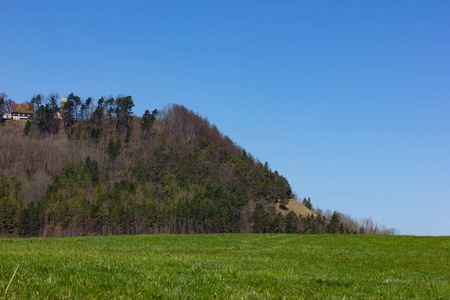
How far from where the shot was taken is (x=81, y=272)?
11.0 m

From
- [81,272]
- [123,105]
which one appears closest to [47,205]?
[123,105]

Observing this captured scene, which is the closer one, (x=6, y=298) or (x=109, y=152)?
(x=6, y=298)

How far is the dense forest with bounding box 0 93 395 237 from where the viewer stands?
11431 cm

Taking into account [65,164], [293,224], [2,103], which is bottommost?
[293,224]

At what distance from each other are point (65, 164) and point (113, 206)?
5186 cm

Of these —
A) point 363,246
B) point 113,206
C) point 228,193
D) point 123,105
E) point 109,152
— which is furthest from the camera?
point 123,105

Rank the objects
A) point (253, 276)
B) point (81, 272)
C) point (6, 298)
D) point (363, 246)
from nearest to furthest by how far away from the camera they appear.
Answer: point (6, 298), point (81, 272), point (253, 276), point (363, 246)

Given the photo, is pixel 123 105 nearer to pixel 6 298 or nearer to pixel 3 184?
pixel 3 184

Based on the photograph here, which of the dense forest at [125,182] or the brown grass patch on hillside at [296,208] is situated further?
the brown grass patch on hillside at [296,208]

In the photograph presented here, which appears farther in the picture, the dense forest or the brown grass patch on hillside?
the brown grass patch on hillside

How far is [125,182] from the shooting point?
139 meters

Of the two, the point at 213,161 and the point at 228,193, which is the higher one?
the point at 213,161

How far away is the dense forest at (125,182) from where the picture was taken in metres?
114

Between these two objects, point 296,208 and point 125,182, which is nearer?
point 125,182
